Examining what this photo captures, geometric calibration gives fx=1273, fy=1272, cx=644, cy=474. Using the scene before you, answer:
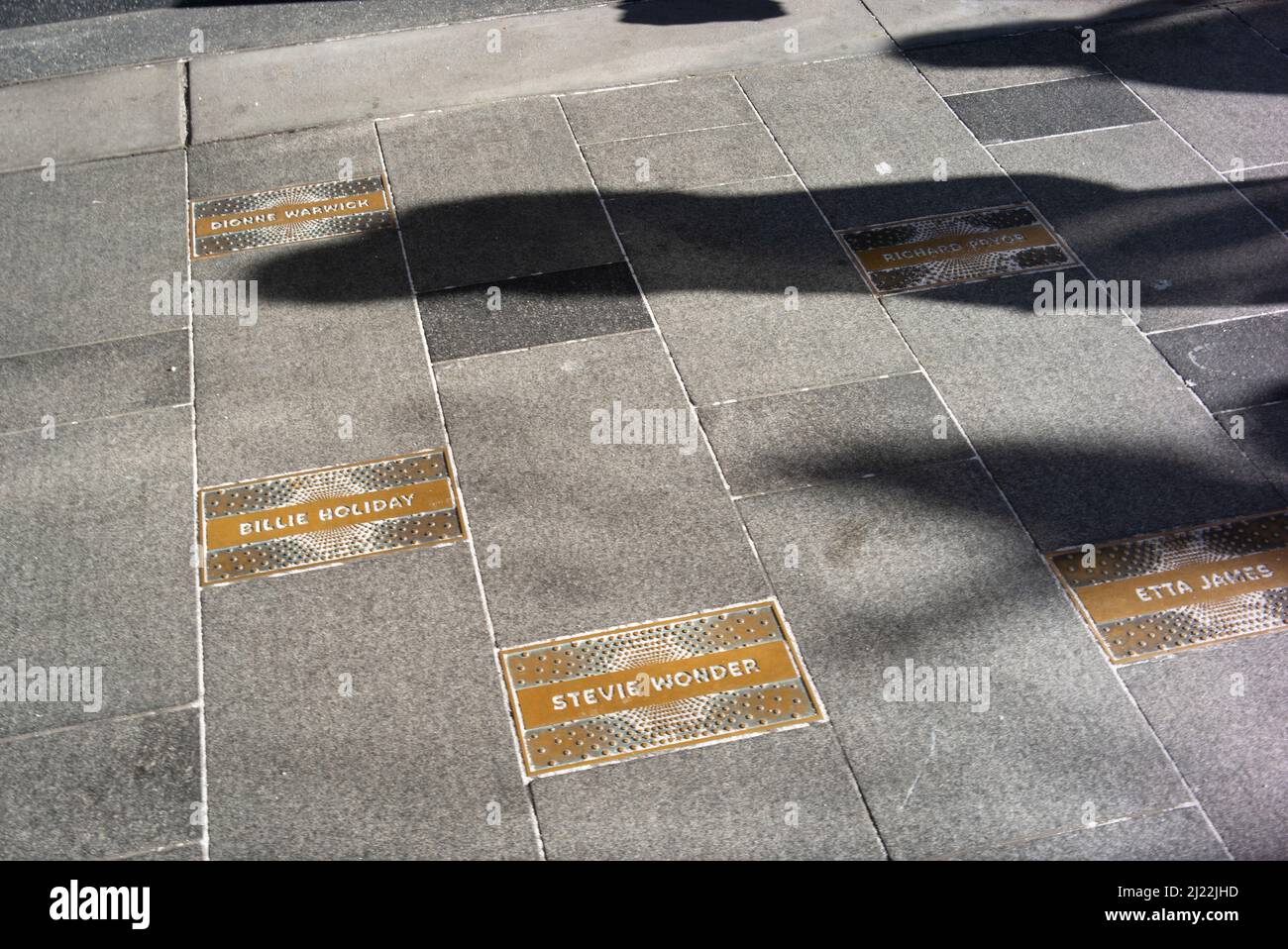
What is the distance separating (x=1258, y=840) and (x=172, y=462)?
489 cm

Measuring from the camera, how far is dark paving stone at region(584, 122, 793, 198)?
7.76 m

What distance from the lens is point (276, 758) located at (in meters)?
4.88

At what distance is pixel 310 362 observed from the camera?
657cm

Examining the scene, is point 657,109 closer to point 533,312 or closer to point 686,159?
point 686,159

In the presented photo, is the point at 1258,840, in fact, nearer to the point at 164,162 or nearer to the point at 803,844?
the point at 803,844

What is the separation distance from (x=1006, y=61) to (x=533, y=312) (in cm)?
419

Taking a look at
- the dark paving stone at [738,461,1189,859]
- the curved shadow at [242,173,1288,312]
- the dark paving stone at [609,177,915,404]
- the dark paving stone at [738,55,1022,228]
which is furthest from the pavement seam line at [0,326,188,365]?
the dark paving stone at [738,55,1022,228]

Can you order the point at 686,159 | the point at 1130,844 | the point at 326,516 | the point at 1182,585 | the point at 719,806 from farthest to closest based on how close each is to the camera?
the point at 686,159
the point at 326,516
the point at 1182,585
the point at 719,806
the point at 1130,844

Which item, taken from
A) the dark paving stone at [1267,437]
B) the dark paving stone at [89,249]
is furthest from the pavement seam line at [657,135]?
the dark paving stone at [1267,437]

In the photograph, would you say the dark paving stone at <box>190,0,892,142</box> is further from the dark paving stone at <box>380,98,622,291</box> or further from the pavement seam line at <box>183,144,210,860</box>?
the pavement seam line at <box>183,144,210,860</box>

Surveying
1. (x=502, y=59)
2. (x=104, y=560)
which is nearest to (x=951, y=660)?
(x=104, y=560)

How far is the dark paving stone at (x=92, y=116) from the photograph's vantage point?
8.26 meters

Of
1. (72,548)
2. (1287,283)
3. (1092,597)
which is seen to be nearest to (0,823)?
(72,548)

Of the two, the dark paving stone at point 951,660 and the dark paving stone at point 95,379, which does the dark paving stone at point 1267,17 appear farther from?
the dark paving stone at point 95,379
